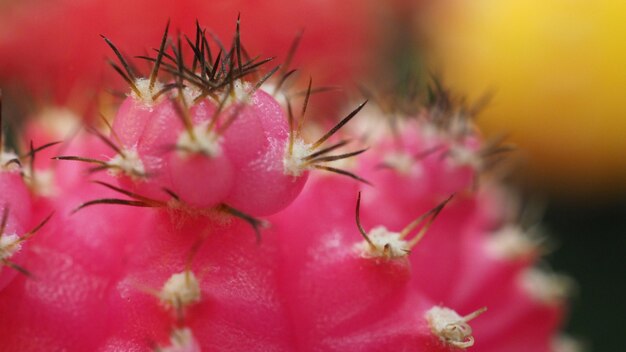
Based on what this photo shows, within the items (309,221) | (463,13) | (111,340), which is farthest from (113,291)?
(463,13)

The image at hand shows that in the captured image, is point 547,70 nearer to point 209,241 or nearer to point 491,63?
point 491,63

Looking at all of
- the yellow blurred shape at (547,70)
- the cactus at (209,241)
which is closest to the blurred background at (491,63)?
the yellow blurred shape at (547,70)

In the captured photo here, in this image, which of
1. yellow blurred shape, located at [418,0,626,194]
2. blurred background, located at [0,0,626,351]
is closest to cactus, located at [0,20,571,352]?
blurred background, located at [0,0,626,351]

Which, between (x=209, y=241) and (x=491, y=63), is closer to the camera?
(x=209, y=241)

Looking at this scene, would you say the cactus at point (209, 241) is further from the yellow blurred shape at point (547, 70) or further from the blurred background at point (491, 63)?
the yellow blurred shape at point (547, 70)

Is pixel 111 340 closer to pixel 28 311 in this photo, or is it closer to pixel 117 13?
pixel 28 311

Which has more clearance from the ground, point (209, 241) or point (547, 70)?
point (547, 70)

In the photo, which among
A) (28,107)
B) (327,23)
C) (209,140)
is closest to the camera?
(209,140)

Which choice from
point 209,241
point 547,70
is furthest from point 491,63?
point 209,241
